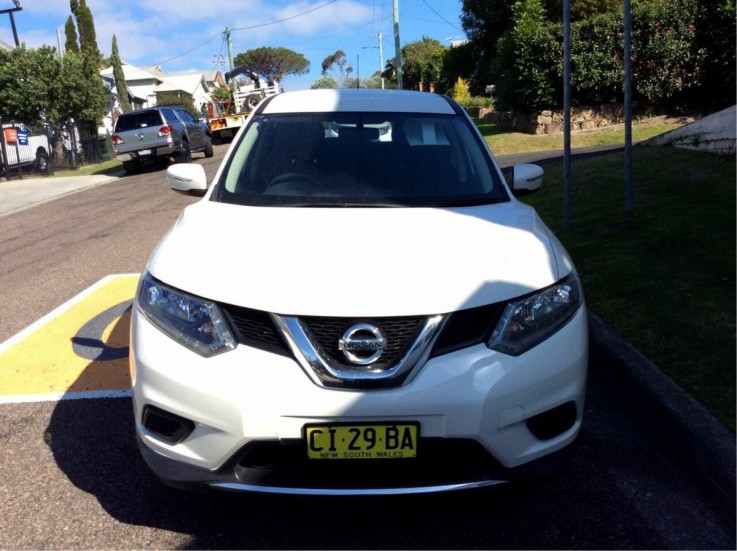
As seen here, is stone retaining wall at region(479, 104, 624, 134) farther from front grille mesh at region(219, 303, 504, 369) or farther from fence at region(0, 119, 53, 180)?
front grille mesh at region(219, 303, 504, 369)

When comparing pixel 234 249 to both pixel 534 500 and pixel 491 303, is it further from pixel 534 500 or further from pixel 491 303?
pixel 534 500

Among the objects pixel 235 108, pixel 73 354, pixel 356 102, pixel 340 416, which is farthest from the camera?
pixel 235 108

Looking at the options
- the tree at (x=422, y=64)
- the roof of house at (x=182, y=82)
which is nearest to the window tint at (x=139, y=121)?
the tree at (x=422, y=64)

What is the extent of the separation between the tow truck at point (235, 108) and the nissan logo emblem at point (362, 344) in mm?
29487

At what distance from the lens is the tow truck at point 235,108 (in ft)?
106

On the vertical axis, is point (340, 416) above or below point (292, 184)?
below

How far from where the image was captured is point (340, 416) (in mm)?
2609

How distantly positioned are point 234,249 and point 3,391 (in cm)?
243

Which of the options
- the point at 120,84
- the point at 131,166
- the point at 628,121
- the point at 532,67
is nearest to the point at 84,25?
the point at 120,84

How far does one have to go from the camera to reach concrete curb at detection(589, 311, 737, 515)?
128 inches

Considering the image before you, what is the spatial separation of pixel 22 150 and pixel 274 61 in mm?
59821

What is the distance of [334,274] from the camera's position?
284cm

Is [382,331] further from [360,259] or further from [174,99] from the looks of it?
[174,99]

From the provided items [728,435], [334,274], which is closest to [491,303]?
[334,274]
